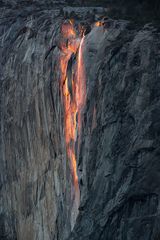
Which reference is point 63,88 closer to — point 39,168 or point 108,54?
point 108,54

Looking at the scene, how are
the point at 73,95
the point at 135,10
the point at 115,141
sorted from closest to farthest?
the point at 115,141 < the point at 73,95 < the point at 135,10

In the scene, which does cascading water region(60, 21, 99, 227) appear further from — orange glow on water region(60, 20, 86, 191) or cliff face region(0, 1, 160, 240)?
cliff face region(0, 1, 160, 240)

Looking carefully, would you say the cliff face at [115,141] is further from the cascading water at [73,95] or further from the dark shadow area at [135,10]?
the dark shadow area at [135,10]

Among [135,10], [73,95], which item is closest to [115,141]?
[73,95]

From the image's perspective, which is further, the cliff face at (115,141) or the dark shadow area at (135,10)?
the dark shadow area at (135,10)

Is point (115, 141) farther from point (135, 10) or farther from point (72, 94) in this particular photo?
point (135, 10)

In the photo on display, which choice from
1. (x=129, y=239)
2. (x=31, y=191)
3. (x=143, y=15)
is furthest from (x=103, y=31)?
(x=31, y=191)

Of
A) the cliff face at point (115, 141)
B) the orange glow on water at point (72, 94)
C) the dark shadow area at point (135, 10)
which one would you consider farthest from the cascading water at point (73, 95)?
the dark shadow area at point (135, 10)

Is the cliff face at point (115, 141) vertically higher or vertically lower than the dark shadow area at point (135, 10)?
lower

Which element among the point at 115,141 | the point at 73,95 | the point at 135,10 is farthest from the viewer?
the point at 135,10

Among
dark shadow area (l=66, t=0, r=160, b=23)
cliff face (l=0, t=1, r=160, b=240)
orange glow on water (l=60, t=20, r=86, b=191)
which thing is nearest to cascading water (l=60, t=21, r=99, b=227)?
orange glow on water (l=60, t=20, r=86, b=191)

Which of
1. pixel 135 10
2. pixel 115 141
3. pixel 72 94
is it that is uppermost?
pixel 135 10
